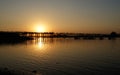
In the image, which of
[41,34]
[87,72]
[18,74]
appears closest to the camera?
[18,74]

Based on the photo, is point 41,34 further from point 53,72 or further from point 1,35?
point 53,72

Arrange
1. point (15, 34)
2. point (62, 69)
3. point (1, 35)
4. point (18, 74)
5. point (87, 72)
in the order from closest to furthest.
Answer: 1. point (18, 74)
2. point (87, 72)
3. point (62, 69)
4. point (1, 35)
5. point (15, 34)

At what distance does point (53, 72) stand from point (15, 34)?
107 metres

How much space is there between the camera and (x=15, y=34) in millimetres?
129500

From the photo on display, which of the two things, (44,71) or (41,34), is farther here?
(41,34)

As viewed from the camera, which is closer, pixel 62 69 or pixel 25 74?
pixel 25 74

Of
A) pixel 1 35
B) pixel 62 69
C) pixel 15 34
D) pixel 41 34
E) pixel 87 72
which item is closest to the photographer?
pixel 87 72

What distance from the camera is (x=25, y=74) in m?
24.2

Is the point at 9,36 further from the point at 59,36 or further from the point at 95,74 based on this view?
the point at 95,74

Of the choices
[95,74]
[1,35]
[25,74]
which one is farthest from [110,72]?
[1,35]

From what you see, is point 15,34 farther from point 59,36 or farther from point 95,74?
point 95,74

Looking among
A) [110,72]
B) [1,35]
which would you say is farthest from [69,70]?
[1,35]

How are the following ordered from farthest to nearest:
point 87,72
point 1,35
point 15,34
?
1. point 15,34
2. point 1,35
3. point 87,72

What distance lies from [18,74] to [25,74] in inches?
31.0
